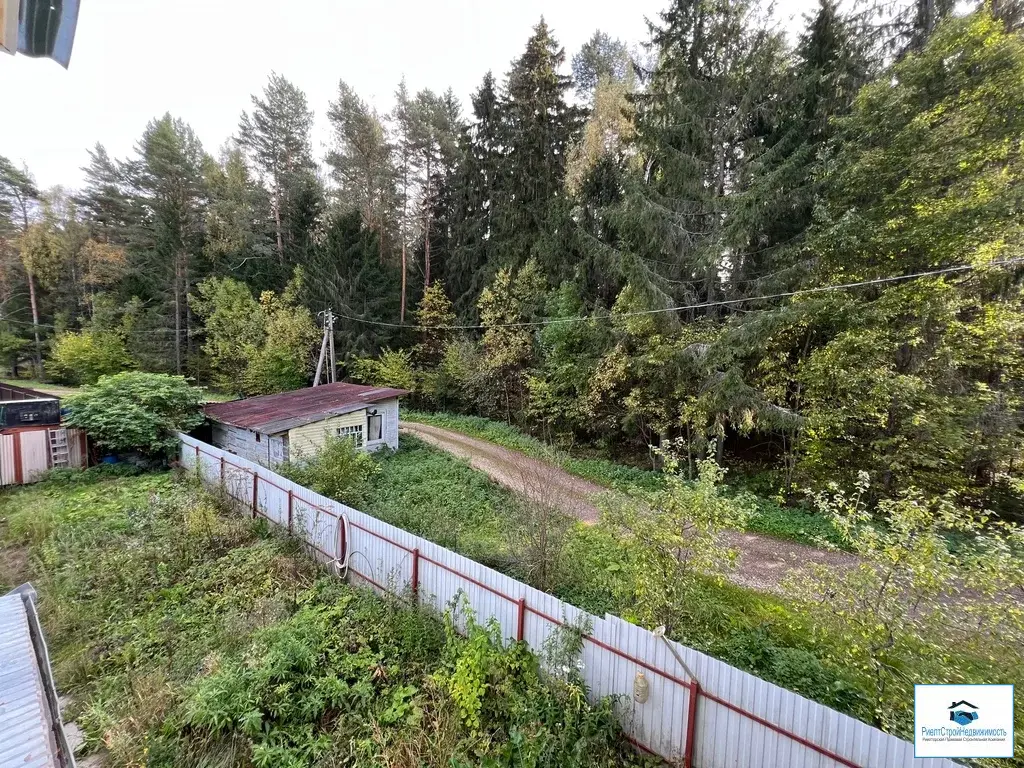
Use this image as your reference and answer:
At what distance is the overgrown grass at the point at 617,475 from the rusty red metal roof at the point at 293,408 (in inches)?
184

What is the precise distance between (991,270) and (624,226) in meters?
7.40

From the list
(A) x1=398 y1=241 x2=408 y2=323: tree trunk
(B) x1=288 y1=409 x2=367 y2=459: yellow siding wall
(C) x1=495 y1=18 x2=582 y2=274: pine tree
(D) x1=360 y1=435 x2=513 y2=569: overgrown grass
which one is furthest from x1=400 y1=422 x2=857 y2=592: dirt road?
(A) x1=398 y1=241 x2=408 y2=323: tree trunk

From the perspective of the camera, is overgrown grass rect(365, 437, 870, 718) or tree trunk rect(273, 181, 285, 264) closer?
overgrown grass rect(365, 437, 870, 718)

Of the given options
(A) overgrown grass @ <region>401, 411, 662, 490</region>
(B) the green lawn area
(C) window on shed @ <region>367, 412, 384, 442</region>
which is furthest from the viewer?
(B) the green lawn area

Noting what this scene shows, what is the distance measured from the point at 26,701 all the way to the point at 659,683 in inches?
226

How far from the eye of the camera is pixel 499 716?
447cm

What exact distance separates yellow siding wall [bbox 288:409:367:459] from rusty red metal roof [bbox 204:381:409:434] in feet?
0.86

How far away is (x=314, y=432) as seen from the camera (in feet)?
43.2

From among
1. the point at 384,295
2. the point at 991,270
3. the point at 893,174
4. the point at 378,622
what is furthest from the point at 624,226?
the point at 384,295

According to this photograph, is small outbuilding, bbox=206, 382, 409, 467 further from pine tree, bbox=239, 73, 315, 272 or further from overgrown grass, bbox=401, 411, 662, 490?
pine tree, bbox=239, 73, 315, 272

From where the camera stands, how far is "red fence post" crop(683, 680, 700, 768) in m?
3.86

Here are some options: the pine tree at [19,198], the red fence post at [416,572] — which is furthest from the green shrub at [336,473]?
the pine tree at [19,198]

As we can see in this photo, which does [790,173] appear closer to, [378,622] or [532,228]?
[532,228]

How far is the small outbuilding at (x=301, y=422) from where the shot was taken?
12555 millimetres
